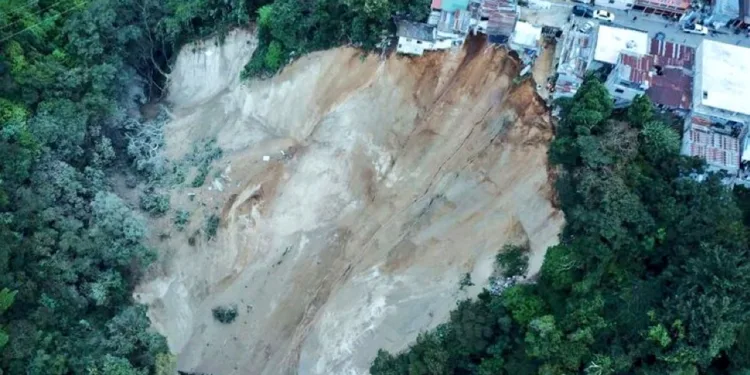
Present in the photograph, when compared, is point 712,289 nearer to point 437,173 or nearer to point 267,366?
point 437,173

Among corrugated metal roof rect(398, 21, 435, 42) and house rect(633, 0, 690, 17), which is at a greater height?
house rect(633, 0, 690, 17)

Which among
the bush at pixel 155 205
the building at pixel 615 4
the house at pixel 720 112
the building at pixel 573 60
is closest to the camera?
the house at pixel 720 112

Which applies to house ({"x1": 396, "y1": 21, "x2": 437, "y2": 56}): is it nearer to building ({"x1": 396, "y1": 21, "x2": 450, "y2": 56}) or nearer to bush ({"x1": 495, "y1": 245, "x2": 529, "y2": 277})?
building ({"x1": 396, "y1": 21, "x2": 450, "y2": 56})

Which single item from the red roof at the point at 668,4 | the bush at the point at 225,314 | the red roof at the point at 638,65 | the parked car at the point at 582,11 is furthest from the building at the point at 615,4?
the bush at the point at 225,314

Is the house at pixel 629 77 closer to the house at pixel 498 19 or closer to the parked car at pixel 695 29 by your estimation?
the parked car at pixel 695 29

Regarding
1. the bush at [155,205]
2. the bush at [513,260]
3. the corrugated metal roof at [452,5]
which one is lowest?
the bush at [155,205]

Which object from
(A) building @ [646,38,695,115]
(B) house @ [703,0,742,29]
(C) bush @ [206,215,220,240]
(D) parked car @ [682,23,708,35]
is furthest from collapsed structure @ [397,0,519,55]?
(C) bush @ [206,215,220,240]

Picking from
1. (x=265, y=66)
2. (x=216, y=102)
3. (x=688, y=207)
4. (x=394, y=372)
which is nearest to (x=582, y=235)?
(x=688, y=207)
